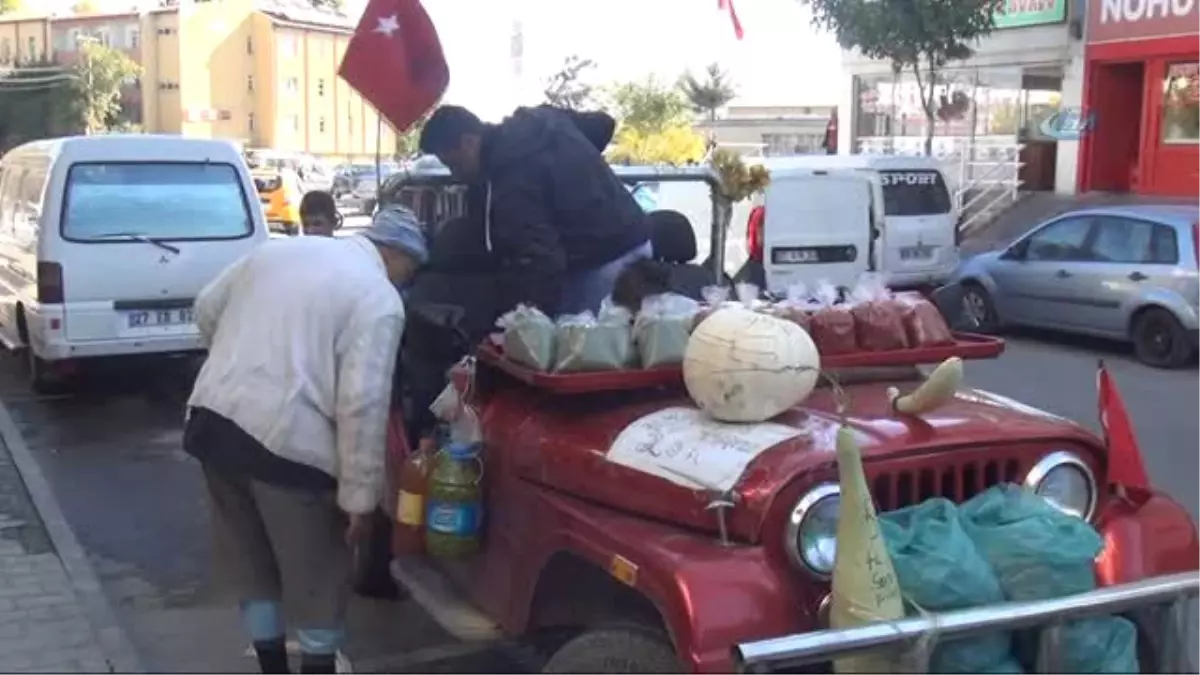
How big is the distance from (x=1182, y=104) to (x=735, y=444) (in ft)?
68.5

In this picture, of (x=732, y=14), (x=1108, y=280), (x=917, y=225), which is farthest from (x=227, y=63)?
(x=1108, y=280)

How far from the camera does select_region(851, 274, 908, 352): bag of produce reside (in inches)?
160

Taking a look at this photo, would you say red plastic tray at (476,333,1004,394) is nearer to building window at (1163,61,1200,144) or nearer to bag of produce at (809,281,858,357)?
bag of produce at (809,281,858,357)

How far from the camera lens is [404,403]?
16.1 ft

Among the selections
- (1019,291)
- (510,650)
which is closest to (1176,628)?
(510,650)

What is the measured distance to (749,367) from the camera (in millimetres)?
3430

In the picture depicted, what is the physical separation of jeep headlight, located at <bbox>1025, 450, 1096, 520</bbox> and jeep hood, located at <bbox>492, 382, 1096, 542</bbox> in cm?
6

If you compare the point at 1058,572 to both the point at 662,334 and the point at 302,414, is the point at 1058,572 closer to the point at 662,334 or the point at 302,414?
the point at 662,334

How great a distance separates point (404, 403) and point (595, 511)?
5.03ft

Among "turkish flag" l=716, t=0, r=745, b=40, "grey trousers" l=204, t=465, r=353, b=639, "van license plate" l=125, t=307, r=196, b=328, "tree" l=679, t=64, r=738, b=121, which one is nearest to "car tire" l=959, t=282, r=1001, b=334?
"turkish flag" l=716, t=0, r=745, b=40

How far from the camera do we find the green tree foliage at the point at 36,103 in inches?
1901

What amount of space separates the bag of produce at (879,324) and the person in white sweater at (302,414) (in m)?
1.36

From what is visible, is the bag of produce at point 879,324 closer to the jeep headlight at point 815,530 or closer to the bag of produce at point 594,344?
the bag of produce at point 594,344

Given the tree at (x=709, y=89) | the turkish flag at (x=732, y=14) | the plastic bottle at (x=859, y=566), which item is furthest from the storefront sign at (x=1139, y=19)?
the tree at (x=709, y=89)
